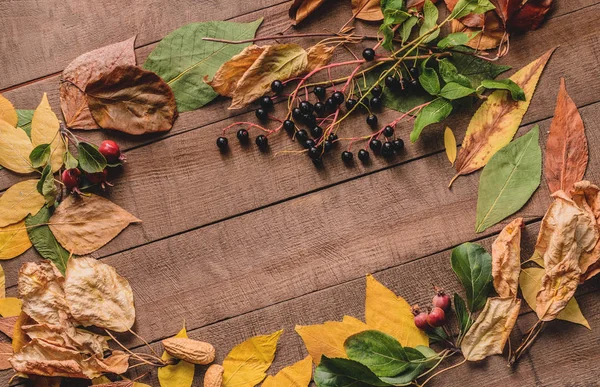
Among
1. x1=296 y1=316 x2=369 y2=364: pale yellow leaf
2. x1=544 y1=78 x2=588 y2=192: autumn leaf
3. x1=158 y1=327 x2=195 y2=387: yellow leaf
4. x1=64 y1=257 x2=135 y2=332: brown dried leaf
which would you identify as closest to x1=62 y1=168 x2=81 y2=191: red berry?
x1=64 y1=257 x2=135 y2=332: brown dried leaf

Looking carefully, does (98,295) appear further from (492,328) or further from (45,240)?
(492,328)

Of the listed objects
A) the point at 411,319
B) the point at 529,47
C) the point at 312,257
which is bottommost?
the point at 411,319

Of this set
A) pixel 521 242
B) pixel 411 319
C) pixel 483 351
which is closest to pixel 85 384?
pixel 411 319

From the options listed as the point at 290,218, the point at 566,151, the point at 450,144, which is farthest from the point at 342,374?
the point at 566,151

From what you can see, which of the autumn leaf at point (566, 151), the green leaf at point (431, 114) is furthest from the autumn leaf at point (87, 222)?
the autumn leaf at point (566, 151)

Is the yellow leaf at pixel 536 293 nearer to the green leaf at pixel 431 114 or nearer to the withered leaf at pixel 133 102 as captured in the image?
the green leaf at pixel 431 114

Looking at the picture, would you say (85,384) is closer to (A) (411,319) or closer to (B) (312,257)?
(B) (312,257)

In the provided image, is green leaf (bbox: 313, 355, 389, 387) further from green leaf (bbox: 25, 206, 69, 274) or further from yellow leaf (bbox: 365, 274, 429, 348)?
green leaf (bbox: 25, 206, 69, 274)
